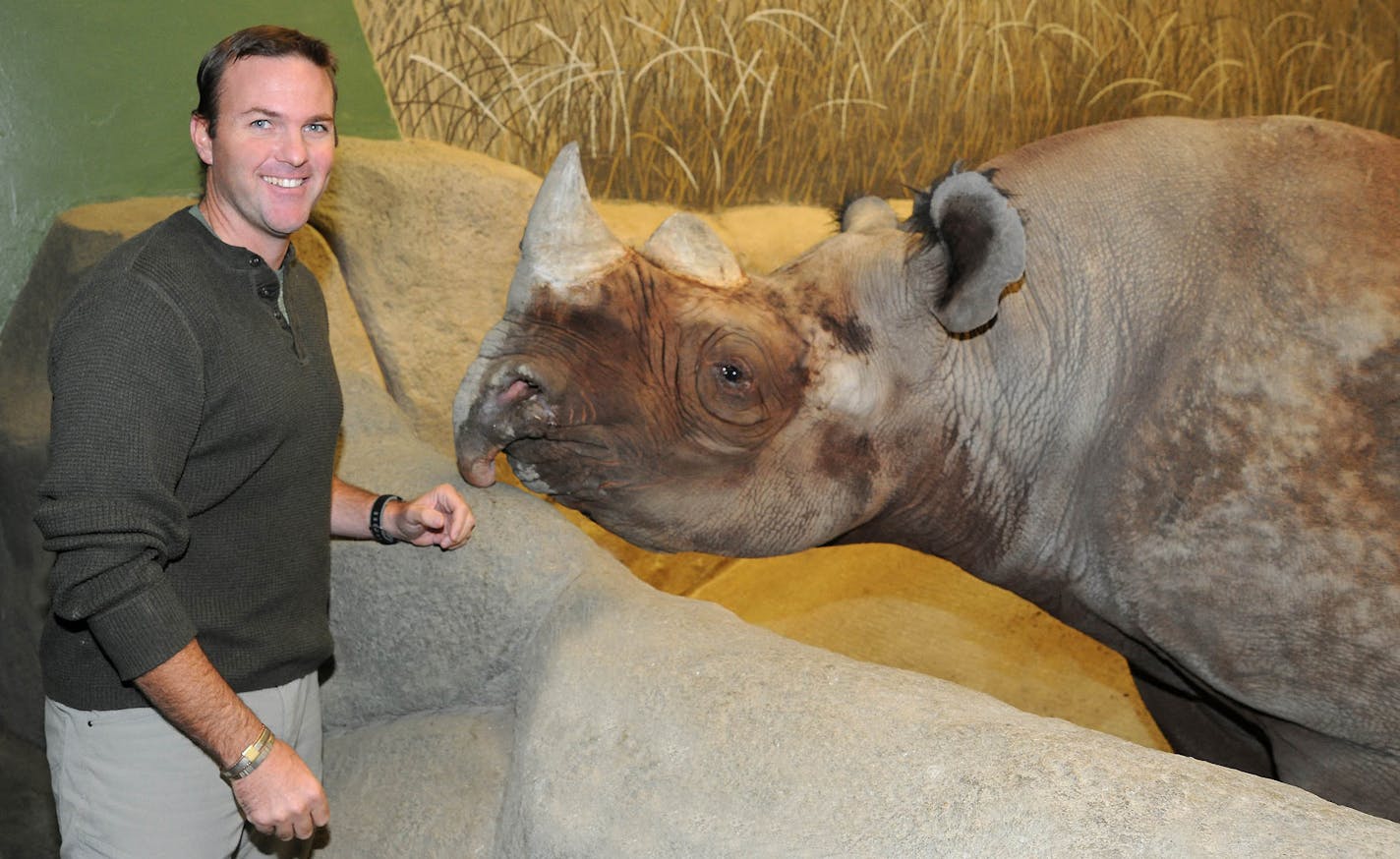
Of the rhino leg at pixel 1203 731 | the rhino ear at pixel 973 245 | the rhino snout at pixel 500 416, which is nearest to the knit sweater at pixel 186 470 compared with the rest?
the rhino snout at pixel 500 416

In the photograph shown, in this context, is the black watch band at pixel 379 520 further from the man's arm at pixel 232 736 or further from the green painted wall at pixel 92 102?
the green painted wall at pixel 92 102

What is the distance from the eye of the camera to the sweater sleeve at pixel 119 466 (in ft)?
6.73

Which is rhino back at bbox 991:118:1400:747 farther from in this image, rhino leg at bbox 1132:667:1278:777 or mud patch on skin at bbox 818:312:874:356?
rhino leg at bbox 1132:667:1278:777

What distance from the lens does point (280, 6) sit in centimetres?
443

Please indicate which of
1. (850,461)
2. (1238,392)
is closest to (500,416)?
(850,461)

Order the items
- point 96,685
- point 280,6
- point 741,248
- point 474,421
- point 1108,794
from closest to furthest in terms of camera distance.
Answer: point 1108,794, point 96,685, point 474,421, point 280,6, point 741,248

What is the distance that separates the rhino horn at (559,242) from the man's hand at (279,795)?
4.18 feet

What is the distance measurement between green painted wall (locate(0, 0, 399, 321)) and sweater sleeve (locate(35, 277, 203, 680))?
2239mm

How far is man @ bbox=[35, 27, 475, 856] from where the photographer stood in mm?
2080

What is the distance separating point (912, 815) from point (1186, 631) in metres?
1.39

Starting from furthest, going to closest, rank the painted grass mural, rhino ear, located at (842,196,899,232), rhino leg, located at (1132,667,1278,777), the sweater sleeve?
the painted grass mural
rhino leg, located at (1132,667,1278,777)
rhino ear, located at (842,196,899,232)
the sweater sleeve

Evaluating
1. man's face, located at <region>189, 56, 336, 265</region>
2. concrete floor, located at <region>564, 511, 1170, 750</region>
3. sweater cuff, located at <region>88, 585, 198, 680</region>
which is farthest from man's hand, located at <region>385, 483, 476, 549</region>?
concrete floor, located at <region>564, 511, 1170, 750</region>

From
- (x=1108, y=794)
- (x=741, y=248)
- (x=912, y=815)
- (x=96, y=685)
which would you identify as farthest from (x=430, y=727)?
(x=741, y=248)

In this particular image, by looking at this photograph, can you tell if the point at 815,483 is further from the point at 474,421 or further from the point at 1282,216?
the point at 1282,216
